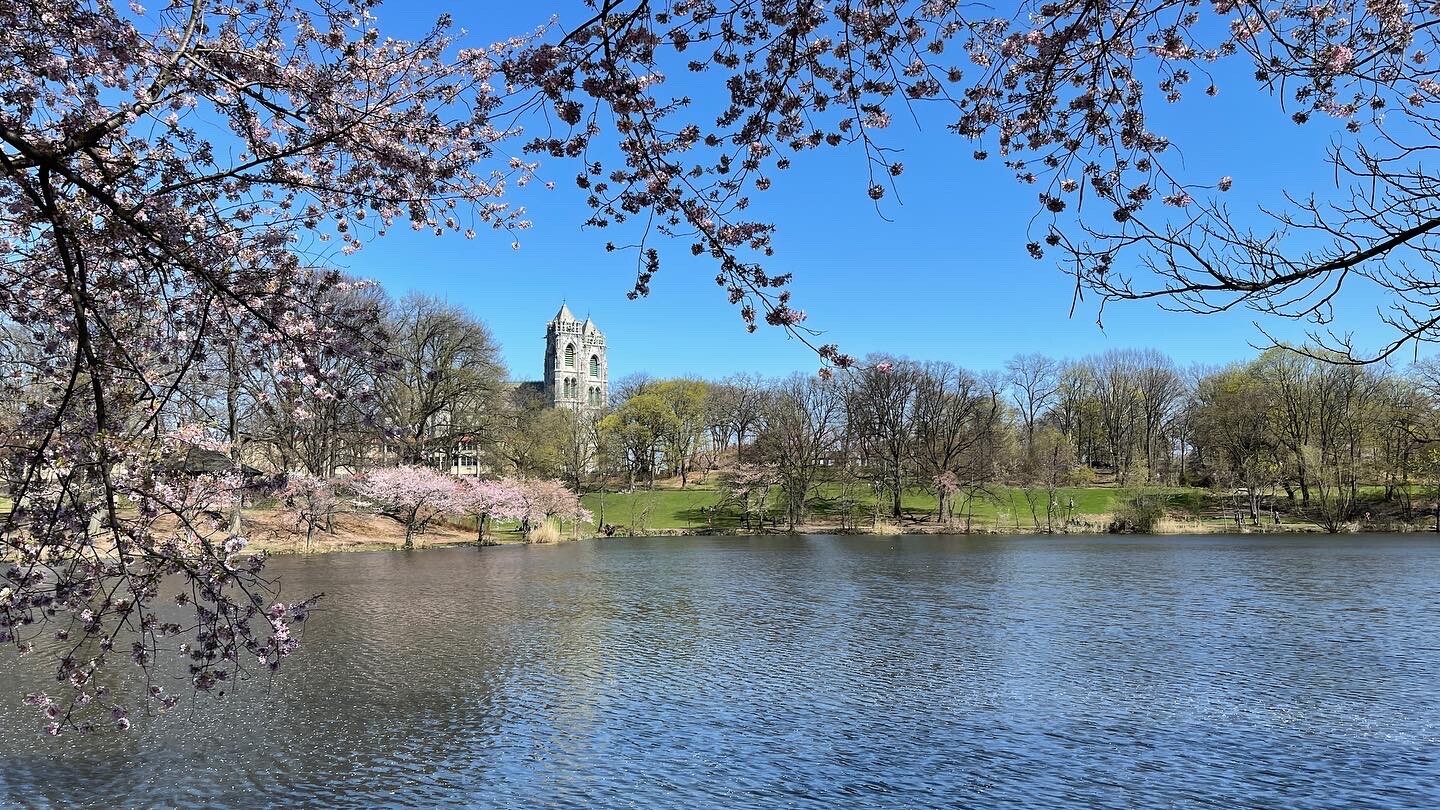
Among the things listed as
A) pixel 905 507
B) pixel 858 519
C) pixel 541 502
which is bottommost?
pixel 858 519

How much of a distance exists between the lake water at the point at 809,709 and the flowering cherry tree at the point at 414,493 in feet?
57.6

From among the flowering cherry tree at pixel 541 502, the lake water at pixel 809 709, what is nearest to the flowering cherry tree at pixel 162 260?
the lake water at pixel 809 709

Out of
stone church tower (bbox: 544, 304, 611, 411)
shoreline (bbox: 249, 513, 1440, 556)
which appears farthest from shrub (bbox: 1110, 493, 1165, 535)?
stone church tower (bbox: 544, 304, 611, 411)

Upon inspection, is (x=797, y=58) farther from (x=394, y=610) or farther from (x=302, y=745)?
(x=394, y=610)

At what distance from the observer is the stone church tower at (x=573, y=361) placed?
10488 cm

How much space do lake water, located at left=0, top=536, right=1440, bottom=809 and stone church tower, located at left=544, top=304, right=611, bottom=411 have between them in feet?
279

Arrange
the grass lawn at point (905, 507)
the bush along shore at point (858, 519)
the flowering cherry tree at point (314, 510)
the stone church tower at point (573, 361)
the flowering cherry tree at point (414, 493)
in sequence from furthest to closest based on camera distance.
Answer: the stone church tower at point (573, 361), the grass lawn at point (905, 507), the flowering cherry tree at point (414, 493), the bush along shore at point (858, 519), the flowering cherry tree at point (314, 510)

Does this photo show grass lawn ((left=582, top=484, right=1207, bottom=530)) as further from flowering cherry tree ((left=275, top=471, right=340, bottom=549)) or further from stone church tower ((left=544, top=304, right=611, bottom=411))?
stone church tower ((left=544, top=304, right=611, bottom=411))

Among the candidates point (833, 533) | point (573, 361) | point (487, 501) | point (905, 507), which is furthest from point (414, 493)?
point (573, 361)

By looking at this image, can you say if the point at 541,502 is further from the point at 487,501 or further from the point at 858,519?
the point at 858,519

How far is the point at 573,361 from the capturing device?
107 meters

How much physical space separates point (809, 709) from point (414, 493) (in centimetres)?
3140

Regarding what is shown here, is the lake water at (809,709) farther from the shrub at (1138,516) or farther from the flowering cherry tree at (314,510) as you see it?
the shrub at (1138,516)

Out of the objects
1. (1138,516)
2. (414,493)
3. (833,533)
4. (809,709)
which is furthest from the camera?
(833,533)
